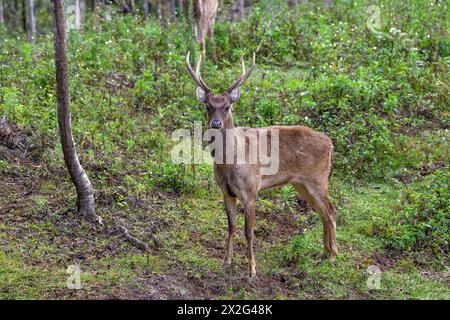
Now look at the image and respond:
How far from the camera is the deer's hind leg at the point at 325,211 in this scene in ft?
29.6

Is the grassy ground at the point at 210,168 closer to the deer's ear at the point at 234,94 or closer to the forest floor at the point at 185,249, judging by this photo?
the forest floor at the point at 185,249

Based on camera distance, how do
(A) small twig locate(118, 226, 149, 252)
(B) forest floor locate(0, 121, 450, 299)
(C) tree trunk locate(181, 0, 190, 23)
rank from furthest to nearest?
(C) tree trunk locate(181, 0, 190, 23) → (A) small twig locate(118, 226, 149, 252) → (B) forest floor locate(0, 121, 450, 299)

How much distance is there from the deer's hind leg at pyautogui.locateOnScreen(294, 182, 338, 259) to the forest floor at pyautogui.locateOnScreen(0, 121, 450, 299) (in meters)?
0.17

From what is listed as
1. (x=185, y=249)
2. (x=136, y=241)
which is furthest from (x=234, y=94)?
(x=136, y=241)

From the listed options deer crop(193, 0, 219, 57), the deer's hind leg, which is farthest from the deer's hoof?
deer crop(193, 0, 219, 57)

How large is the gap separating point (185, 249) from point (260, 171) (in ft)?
4.21

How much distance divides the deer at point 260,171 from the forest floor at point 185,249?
0.41 meters

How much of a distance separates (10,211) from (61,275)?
168 centimetres

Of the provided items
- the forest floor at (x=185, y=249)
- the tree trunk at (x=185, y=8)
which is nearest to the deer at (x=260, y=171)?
the forest floor at (x=185, y=249)

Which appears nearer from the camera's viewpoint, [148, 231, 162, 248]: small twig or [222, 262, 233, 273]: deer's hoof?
[222, 262, 233, 273]: deer's hoof

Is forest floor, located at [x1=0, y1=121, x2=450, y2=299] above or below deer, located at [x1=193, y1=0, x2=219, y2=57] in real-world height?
below

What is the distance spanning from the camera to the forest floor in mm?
7875

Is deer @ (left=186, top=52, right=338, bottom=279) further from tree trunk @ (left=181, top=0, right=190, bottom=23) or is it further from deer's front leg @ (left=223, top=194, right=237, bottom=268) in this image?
tree trunk @ (left=181, top=0, right=190, bottom=23)
